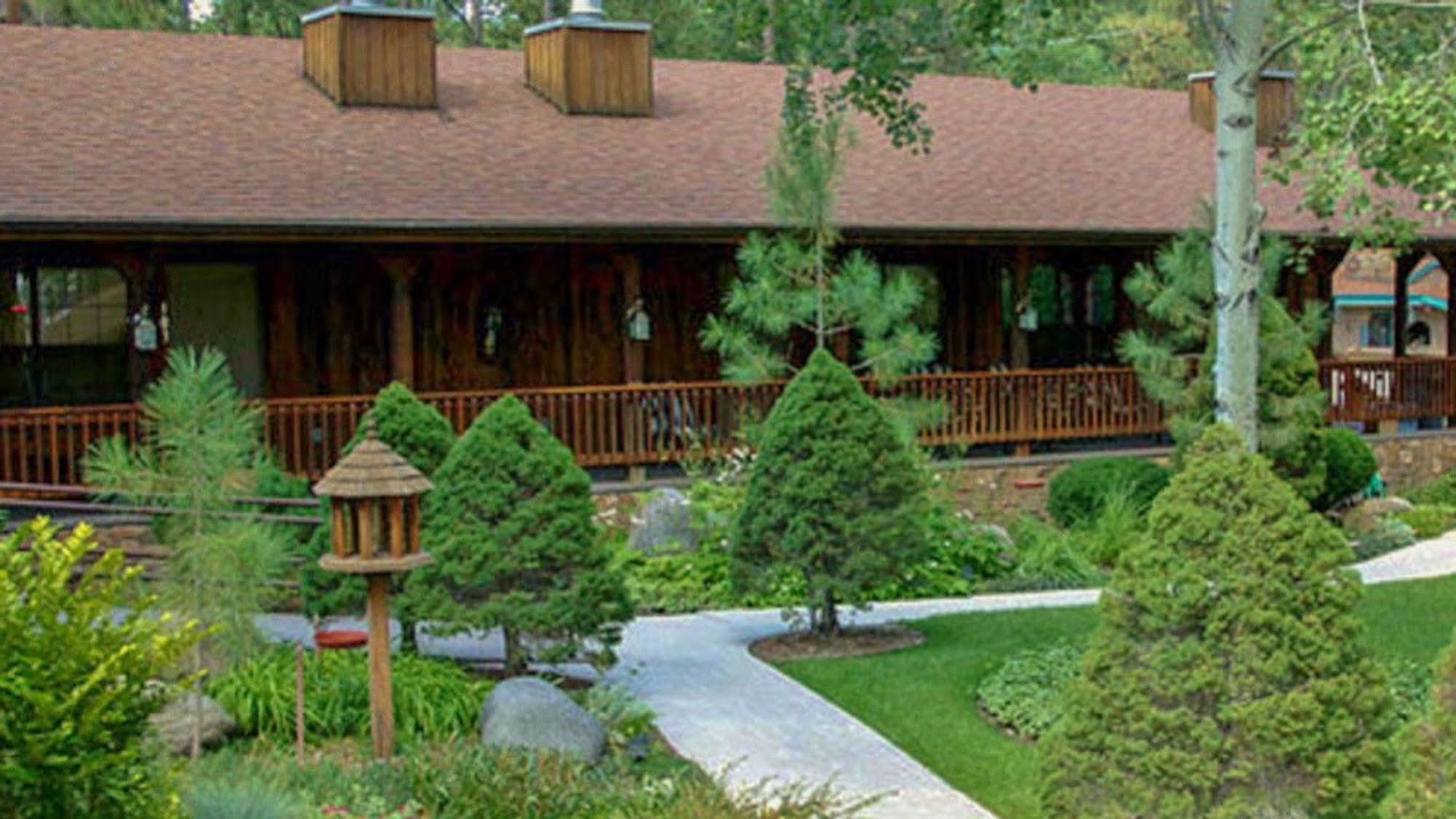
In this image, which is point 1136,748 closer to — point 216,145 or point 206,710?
point 206,710

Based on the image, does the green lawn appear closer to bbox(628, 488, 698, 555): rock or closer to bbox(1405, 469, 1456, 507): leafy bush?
bbox(628, 488, 698, 555): rock

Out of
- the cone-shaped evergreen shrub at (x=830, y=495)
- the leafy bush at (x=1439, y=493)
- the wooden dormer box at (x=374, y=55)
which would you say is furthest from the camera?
the leafy bush at (x=1439, y=493)

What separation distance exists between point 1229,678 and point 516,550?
16.1ft

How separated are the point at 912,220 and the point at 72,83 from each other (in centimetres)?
884

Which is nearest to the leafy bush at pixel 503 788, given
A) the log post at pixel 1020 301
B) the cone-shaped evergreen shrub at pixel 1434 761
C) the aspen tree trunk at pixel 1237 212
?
the cone-shaped evergreen shrub at pixel 1434 761

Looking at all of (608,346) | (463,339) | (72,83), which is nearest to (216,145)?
(72,83)

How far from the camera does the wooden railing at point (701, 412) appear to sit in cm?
1560

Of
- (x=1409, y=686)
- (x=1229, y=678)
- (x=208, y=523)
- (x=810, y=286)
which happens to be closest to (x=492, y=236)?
(x=810, y=286)

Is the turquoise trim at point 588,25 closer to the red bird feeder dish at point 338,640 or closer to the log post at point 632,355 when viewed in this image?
the log post at point 632,355

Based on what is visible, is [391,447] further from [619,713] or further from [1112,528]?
[1112,528]

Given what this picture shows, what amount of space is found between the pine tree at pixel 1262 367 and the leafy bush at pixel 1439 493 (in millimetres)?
3087

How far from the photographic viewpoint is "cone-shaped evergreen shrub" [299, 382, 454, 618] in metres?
11.1

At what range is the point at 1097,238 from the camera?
1972 cm

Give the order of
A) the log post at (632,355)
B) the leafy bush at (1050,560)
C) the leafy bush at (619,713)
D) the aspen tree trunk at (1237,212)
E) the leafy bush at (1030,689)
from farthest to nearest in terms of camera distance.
A: 1. the log post at (632,355)
2. the leafy bush at (1050,560)
3. the aspen tree trunk at (1237,212)
4. the leafy bush at (1030,689)
5. the leafy bush at (619,713)
